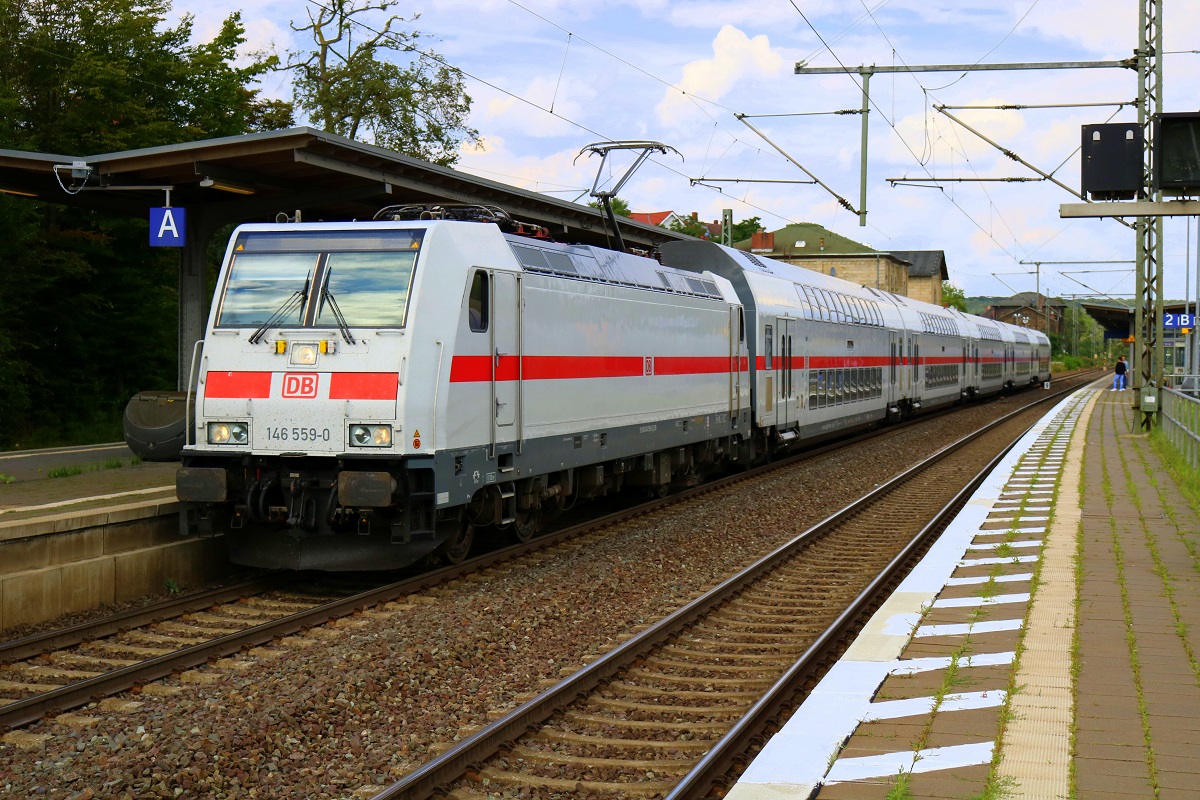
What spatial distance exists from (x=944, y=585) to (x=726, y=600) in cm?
185

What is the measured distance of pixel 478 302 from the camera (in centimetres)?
1059

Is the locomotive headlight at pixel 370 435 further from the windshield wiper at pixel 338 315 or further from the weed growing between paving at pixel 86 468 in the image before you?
the weed growing between paving at pixel 86 468

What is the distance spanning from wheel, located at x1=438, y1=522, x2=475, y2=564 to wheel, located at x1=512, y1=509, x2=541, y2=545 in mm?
1010

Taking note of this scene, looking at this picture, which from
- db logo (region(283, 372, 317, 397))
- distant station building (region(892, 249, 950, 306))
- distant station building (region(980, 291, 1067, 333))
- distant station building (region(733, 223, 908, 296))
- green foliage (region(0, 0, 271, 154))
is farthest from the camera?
distant station building (region(980, 291, 1067, 333))

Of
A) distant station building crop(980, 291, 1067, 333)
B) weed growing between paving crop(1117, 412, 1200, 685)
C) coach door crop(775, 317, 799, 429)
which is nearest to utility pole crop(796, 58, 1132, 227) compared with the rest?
coach door crop(775, 317, 799, 429)

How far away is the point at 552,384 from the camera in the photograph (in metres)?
12.2

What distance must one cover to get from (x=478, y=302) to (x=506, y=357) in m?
0.73

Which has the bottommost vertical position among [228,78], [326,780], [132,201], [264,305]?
[326,780]

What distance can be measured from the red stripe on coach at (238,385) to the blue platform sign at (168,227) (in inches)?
225

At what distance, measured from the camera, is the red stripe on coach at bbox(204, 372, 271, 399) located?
10.0 metres

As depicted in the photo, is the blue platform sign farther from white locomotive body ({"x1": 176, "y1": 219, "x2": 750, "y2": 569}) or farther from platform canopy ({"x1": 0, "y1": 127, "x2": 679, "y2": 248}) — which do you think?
white locomotive body ({"x1": 176, "y1": 219, "x2": 750, "y2": 569})

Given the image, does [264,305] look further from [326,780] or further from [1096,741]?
[1096,741]

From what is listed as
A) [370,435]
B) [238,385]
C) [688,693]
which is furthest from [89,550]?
[688,693]

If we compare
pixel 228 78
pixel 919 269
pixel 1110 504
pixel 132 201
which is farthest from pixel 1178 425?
pixel 919 269
